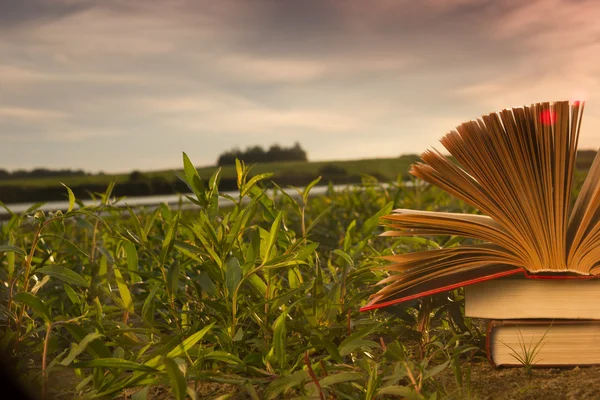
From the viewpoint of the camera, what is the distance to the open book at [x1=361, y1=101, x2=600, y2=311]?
137cm

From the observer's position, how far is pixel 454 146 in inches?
57.6

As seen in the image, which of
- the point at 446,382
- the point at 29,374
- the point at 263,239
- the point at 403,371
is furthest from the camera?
the point at 263,239

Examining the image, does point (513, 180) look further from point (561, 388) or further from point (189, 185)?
point (189, 185)

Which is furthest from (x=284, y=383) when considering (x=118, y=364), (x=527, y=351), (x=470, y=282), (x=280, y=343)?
(x=527, y=351)

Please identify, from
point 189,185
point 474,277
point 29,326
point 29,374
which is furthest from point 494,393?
point 29,326

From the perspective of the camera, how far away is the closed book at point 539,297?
1429 millimetres

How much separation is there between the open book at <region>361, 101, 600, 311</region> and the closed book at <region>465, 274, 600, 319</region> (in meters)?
0.03

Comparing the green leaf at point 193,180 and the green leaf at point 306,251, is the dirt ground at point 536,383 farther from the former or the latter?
the green leaf at point 193,180

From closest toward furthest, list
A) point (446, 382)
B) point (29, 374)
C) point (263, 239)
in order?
point (446, 382) → point (29, 374) → point (263, 239)

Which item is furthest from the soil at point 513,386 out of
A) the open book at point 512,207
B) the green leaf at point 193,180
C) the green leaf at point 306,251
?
the green leaf at point 193,180

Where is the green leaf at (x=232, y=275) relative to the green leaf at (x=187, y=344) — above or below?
above

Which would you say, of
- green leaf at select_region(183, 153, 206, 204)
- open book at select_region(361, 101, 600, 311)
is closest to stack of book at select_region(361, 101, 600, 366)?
open book at select_region(361, 101, 600, 311)

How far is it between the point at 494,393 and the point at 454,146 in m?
0.58

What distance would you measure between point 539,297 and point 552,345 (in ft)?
0.39
